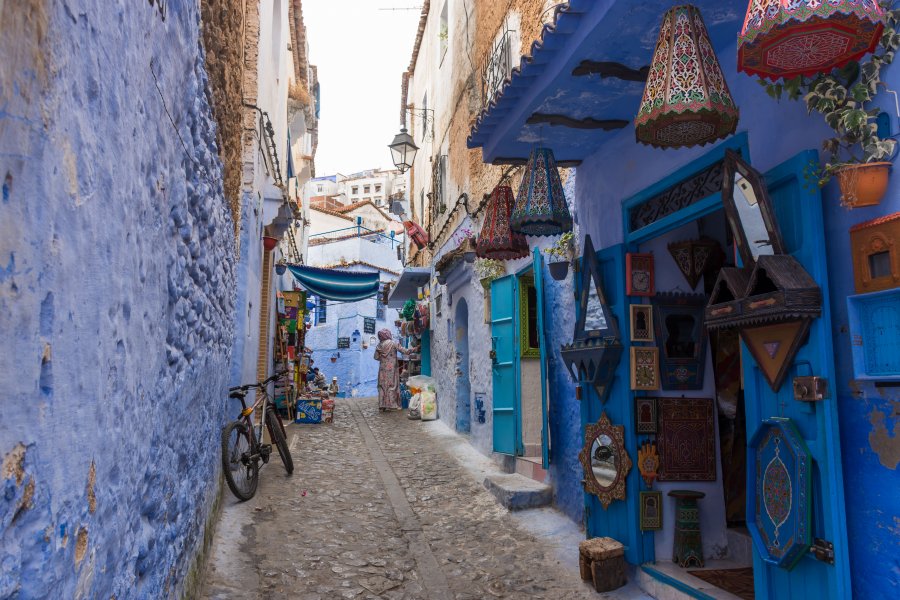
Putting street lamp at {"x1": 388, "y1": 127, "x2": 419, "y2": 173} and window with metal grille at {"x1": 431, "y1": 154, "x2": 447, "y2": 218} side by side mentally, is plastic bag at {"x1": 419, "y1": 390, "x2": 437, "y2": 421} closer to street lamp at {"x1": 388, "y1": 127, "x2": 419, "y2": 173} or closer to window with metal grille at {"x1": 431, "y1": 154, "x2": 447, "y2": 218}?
window with metal grille at {"x1": 431, "y1": 154, "x2": 447, "y2": 218}

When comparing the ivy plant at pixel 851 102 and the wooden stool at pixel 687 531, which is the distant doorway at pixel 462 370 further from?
the ivy plant at pixel 851 102

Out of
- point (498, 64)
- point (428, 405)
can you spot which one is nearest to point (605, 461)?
point (498, 64)

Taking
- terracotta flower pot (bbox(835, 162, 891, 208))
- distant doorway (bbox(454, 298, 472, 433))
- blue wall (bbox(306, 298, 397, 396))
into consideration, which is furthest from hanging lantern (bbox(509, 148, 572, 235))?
blue wall (bbox(306, 298, 397, 396))

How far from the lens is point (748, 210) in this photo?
338 cm

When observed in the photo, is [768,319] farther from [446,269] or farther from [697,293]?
[446,269]

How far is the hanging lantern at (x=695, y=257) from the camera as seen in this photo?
499 centimetres

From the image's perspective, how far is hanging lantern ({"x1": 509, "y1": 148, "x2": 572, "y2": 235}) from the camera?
5.11 metres

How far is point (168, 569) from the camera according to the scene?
290cm

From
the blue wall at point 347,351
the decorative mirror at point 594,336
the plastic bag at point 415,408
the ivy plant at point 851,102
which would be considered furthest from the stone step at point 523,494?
the blue wall at point 347,351

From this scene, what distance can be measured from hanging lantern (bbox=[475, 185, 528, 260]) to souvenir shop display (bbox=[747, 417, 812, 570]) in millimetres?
2958

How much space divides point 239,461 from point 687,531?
153 inches

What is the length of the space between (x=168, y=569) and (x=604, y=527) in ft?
10.7

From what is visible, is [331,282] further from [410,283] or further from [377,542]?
A: [377,542]

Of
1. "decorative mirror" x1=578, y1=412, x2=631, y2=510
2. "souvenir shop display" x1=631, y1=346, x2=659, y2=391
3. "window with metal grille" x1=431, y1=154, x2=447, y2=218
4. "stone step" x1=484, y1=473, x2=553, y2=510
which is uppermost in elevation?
"window with metal grille" x1=431, y1=154, x2=447, y2=218
